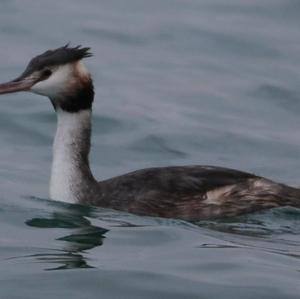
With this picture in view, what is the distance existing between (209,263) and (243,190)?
199cm

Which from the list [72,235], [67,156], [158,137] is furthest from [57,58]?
[158,137]

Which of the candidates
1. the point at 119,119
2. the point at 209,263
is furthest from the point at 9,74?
the point at 209,263

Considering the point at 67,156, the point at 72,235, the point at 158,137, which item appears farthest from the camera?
the point at 158,137

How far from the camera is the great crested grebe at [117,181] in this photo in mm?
13117

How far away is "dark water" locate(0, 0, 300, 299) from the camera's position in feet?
36.4

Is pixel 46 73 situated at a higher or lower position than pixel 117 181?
higher

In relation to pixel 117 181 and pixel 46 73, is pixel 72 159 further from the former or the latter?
pixel 46 73

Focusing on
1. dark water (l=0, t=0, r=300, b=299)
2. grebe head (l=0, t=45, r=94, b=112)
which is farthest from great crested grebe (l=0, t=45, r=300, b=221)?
dark water (l=0, t=0, r=300, b=299)

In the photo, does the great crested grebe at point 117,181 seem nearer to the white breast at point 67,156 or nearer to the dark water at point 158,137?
the white breast at point 67,156

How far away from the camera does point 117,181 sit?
13.2 metres

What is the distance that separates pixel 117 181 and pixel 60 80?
92 centimetres

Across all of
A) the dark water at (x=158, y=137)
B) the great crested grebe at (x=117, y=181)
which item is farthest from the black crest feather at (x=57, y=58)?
the dark water at (x=158, y=137)

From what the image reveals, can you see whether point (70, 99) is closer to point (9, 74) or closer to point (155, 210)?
point (155, 210)

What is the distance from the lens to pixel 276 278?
11.0m
